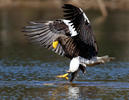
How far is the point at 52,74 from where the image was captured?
11.8 m

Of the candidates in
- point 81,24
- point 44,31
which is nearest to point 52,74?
point 44,31

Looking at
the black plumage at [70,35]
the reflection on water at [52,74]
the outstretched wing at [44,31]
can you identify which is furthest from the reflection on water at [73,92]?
the outstretched wing at [44,31]

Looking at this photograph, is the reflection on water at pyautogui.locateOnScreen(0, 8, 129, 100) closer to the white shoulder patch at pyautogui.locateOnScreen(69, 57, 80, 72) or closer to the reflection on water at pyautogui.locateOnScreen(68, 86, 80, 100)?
the reflection on water at pyautogui.locateOnScreen(68, 86, 80, 100)

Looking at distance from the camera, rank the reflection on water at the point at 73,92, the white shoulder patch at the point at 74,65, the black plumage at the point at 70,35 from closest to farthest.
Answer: the reflection on water at the point at 73,92
the black plumage at the point at 70,35
the white shoulder patch at the point at 74,65

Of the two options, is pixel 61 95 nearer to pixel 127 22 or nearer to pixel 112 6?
pixel 127 22

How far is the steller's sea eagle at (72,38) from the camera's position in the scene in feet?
32.2

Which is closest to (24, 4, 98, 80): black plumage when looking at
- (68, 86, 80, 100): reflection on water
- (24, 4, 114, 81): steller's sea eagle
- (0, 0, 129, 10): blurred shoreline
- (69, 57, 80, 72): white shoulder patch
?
(24, 4, 114, 81): steller's sea eagle

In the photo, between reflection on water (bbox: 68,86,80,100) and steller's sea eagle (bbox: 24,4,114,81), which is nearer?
reflection on water (bbox: 68,86,80,100)

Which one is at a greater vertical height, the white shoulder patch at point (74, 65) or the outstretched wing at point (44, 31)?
the outstretched wing at point (44, 31)

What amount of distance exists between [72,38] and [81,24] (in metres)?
0.51

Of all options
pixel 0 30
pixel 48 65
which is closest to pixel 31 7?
pixel 0 30

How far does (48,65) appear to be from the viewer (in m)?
13.1

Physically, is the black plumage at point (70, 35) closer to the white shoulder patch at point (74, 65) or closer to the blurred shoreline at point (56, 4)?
the white shoulder patch at point (74, 65)

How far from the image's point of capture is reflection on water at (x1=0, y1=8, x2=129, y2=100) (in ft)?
30.8
